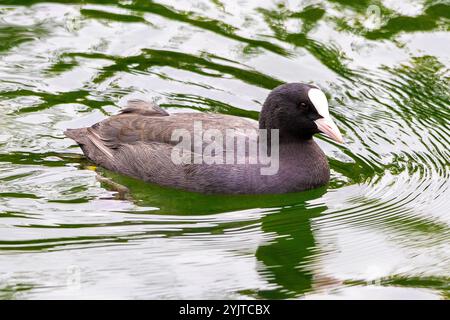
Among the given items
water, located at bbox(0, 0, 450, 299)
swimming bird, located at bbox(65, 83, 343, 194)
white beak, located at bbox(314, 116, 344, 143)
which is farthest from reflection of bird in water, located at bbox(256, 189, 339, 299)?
white beak, located at bbox(314, 116, 344, 143)

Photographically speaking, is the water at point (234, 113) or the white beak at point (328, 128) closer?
the water at point (234, 113)

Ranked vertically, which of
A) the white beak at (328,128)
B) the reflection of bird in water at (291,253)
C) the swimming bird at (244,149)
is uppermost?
the white beak at (328,128)

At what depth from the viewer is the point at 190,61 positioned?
10172 mm

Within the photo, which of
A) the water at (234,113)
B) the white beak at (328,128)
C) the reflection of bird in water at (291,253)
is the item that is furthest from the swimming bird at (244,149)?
the reflection of bird in water at (291,253)

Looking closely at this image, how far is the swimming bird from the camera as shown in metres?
8.11

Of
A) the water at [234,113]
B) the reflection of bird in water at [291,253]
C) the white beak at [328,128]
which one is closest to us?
the reflection of bird in water at [291,253]

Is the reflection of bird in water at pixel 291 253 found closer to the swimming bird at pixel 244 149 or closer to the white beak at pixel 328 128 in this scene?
the swimming bird at pixel 244 149

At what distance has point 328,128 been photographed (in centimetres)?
805

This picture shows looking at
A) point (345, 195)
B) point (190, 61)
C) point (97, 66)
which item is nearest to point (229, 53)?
point (190, 61)

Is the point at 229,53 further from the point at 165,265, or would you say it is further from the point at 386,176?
the point at 165,265

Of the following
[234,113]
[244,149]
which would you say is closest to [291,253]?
[244,149]

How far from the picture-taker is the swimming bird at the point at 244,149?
811cm

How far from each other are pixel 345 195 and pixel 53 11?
4.54 meters

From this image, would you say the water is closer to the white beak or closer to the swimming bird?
the swimming bird
